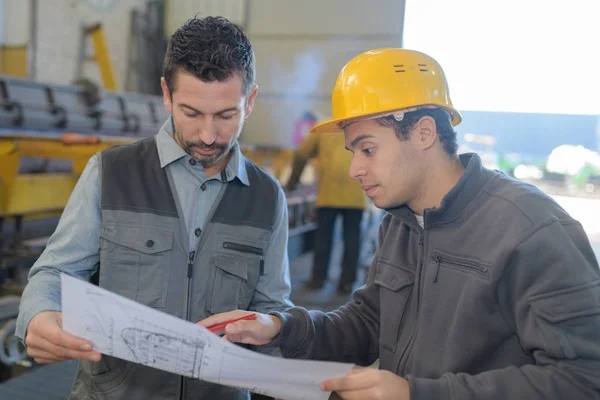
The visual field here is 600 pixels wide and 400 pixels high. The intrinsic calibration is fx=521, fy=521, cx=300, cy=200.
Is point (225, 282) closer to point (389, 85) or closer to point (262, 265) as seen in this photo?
point (262, 265)

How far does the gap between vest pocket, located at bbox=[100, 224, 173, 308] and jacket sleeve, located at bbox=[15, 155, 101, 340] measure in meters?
0.04

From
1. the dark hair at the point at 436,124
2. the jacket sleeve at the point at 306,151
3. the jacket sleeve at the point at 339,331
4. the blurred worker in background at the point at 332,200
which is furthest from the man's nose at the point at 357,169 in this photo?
the jacket sleeve at the point at 306,151

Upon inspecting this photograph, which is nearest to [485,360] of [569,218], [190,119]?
[569,218]

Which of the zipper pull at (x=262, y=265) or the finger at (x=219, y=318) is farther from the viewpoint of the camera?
the zipper pull at (x=262, y=265)

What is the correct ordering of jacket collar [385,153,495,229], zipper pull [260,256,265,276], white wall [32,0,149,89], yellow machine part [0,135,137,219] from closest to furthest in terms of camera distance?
jacket collar [385,153,495,229] < zipper pull [260,256,265,276] < yellow machine part [0,135,137,219] < white wall [32,0,149,89]

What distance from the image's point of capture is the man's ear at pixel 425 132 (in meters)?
1.23

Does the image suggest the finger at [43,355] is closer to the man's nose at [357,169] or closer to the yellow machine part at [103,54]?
the man's nose at [357,169]

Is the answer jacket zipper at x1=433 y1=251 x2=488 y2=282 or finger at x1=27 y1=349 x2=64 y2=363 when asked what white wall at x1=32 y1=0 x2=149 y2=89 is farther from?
jacket zipper at x1=433 y1=251 x2=488 y2=282

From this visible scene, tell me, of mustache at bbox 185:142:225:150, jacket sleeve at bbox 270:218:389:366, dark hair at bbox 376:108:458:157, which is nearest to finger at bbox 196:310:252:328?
jacket sleeve at bbox 270:218:389:366

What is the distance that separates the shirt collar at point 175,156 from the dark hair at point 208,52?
0.42ft

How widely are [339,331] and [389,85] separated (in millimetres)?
632

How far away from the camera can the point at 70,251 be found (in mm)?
1311

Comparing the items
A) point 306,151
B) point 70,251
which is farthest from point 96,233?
point 306,151

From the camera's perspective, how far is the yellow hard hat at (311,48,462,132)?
1204 mm
